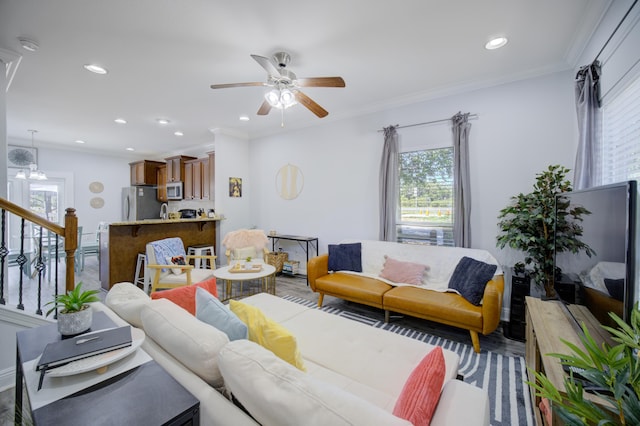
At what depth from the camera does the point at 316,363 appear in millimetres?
1552

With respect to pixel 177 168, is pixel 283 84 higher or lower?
higher

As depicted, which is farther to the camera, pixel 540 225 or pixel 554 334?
pixel 540 225

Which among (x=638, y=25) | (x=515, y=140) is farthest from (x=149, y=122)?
(x=638, y=25)

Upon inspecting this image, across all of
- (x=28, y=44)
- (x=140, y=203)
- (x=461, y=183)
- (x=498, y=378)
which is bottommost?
(x=498, y=378)

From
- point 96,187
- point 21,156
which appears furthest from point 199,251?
point 21,156

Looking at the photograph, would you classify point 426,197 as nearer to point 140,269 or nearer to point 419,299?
point 419,299

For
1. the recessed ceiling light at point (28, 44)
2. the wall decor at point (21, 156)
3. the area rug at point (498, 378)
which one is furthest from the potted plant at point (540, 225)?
the wall decor at point (21, 156)

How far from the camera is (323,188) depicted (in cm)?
447

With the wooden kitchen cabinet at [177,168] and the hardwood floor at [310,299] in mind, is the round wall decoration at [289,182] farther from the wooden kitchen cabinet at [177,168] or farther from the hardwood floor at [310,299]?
the wooden kitchen cabinet at [177,168]

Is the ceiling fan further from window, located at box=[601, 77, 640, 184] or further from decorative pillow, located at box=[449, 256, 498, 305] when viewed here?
decorative pillow, located at box=[449, 256, 498, 305]

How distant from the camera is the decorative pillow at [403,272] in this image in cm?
303

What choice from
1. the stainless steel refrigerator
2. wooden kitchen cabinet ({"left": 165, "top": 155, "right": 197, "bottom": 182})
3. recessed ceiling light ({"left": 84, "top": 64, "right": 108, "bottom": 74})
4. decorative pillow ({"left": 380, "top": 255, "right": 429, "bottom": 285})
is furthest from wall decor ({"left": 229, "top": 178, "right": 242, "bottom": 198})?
decorative pillow ({"left": 380, "top": 255, "right": 429, "bottom": 285})

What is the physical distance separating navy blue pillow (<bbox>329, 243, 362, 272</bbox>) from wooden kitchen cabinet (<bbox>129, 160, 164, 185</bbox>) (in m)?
5.38

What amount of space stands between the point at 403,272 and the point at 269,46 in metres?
2.75
